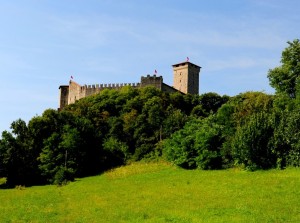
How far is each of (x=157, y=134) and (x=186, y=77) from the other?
36.4 metres

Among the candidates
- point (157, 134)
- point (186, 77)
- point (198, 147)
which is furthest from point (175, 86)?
point (198, 147)

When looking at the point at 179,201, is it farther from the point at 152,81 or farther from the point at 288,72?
the point at 152,81

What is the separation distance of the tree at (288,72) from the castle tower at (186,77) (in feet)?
159

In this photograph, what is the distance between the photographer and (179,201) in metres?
30.1

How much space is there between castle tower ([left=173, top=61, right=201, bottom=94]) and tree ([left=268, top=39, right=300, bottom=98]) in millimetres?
48335

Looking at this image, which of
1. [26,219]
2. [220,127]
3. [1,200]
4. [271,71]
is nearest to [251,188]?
[26,219]

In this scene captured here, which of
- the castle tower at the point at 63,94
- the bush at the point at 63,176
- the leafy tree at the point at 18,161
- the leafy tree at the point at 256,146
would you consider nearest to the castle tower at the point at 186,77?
the castle tower at the point at 63,94

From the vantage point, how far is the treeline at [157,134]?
4281 centimetres

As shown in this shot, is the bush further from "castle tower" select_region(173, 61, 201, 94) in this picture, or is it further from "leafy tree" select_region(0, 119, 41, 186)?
"castle tower" select_region(173, 61, 201, 94)

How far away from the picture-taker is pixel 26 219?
2709 cm

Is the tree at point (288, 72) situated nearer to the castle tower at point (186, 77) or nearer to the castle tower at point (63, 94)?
the castle tower at point (186, 77)

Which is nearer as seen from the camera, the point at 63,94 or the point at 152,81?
the point at 152,81

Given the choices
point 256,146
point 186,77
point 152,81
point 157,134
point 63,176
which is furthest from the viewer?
point 186,77

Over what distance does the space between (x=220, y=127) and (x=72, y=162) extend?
Answer: 63.8 feet
